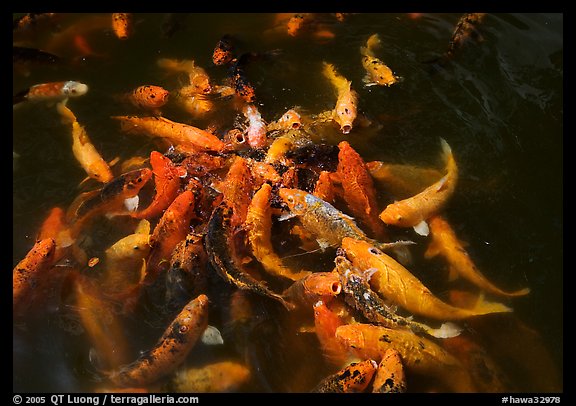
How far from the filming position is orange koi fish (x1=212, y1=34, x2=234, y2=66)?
22.0 feet

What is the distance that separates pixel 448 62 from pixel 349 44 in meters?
1.35

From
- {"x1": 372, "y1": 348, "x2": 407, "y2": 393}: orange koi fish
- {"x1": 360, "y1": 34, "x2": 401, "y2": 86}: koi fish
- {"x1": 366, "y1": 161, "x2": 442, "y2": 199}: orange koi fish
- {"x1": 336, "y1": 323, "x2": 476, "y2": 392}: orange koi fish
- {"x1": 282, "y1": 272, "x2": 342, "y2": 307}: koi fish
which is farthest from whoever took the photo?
{"x1": 360, "y1": 34, "x2": 401, "y2": 86}: koi fish

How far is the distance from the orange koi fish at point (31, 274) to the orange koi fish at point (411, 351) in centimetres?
279

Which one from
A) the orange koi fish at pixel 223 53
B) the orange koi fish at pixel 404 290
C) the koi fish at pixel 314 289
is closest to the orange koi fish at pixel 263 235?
the koi fish at pixel 314 289

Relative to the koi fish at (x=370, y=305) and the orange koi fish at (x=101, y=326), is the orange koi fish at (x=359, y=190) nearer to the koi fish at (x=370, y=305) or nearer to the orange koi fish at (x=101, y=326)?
the koi fish at (x=370, y=305)

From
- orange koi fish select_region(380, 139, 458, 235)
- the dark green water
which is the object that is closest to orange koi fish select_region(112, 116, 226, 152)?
the dark green water

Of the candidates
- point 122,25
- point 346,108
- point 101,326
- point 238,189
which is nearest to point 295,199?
point 238,189

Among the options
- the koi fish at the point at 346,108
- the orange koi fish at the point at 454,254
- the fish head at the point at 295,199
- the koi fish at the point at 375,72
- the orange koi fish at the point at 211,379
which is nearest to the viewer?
the orange koi fish at the point at 211,379

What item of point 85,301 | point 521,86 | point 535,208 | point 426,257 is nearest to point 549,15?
point 521,86

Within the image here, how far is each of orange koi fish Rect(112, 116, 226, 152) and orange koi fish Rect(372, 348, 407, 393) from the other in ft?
9.16

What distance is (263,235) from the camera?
185 inches

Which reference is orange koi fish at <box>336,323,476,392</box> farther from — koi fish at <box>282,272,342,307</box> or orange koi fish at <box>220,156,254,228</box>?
orange koi fish at <box>220,156,254,228</box>

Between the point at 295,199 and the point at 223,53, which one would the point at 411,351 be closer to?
the point at 295,199

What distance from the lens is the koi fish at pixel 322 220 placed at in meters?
4.58
